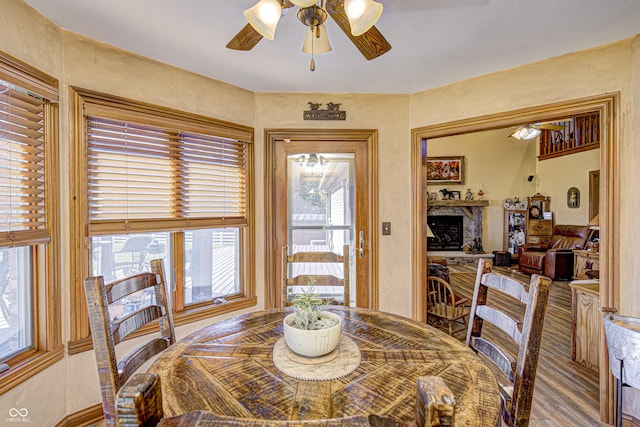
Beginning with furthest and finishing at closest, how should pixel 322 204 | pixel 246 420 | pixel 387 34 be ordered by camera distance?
pixel 322 204 → pixel 387 34 → pixel 246 420

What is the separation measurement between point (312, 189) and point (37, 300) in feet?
6.84

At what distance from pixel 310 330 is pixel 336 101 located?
7.37ft

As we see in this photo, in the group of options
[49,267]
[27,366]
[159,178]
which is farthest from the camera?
[159,178]

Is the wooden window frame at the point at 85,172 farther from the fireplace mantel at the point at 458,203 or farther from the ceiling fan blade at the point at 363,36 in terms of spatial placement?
the fireplace mantel at the point at 458,203

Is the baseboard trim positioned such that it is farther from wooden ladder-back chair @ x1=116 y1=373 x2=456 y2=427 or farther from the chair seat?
the chair seat

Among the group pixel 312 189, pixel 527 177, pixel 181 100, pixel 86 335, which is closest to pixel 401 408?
pixel 86 335

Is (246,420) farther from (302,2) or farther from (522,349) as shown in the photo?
(302,2)

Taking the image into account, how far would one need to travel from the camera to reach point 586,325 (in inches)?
102

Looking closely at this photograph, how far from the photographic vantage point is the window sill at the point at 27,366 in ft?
4.94

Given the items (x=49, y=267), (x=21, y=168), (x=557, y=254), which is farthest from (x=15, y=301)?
(x=557, y=254)

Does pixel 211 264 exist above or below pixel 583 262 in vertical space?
above

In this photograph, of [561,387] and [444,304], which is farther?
[444,304]

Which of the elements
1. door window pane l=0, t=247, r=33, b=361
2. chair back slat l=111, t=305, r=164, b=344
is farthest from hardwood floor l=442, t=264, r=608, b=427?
door window pane l=0, t=247, r=33, b=361

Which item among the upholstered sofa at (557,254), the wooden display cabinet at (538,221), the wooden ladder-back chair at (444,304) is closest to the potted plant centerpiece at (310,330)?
the wooden ladder-back chair at (444,304)
